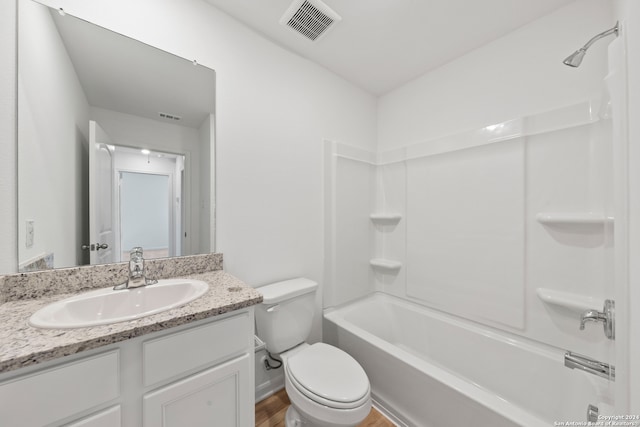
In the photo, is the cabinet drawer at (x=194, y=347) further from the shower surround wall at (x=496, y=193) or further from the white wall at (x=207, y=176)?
the shower surround wall at (x=496, y=193)

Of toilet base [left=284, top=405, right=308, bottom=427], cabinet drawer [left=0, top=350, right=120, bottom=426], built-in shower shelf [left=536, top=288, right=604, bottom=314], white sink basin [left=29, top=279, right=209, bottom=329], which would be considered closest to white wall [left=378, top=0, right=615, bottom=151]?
built-in shower shelf [left=536, top=288, right=604, bottom=314]

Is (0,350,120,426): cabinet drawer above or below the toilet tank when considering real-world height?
above

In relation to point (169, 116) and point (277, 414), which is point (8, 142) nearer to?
point (169, 116)

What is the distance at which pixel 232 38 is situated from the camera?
1.44m

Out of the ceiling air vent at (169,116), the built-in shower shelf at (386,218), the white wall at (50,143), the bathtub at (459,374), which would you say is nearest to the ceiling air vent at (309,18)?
the ceiling air vent at (169,116)

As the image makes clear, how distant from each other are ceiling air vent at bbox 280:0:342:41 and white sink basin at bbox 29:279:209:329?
1.59m

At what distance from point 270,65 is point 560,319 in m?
2.40

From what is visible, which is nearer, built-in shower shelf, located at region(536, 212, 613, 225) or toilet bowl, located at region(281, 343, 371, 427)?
toilet bowl, located at region(281, 343, 371, 427)

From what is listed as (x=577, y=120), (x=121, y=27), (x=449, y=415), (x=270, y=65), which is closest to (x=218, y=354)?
(x=449, y=415)

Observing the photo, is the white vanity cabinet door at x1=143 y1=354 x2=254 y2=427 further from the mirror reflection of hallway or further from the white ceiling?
the white ceiling

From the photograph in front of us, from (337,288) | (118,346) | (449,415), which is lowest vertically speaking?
(449,415)

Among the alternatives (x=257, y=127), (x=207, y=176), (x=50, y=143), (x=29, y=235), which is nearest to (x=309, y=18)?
(x=257, y=127)

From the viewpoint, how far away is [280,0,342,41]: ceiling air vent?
4.34ft

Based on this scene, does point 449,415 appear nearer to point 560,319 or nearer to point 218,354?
point 560,319
